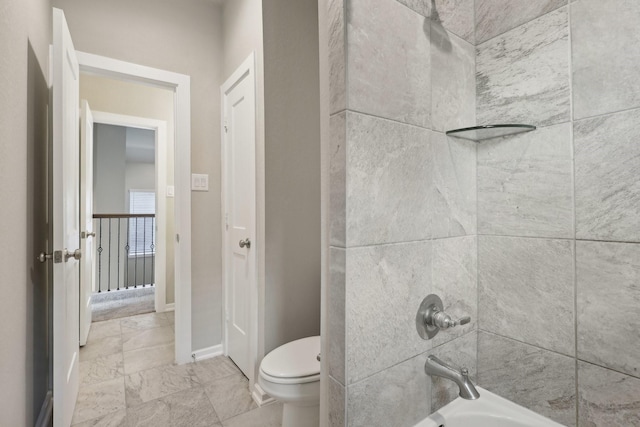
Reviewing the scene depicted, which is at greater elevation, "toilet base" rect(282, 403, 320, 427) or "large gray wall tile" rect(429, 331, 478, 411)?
"large gray wall tile" rect(429, 331, 478, 411)

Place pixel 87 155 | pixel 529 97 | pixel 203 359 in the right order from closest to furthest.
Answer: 1. pixel 529 97
2. pixel 203 359
3. pixel 87 155

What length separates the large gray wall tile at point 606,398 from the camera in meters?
0.83

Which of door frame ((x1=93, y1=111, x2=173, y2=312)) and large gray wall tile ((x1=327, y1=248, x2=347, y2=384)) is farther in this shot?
door frame ((x1=93, y1=111, x2=173, y2=312))

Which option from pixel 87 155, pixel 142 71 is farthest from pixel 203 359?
pixel 142 71

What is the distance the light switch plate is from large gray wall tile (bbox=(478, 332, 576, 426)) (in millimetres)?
2028

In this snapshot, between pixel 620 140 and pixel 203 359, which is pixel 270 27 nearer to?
pixel 620 140

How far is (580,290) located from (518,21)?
2.99 feet

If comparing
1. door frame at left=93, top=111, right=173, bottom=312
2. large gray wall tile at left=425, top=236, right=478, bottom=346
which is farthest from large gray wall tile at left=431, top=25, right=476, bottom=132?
door frame at left=93, top=111, right=173, bottom=312

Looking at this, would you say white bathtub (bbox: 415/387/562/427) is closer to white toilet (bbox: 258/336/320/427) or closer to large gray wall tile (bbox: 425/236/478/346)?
large gray wall tile (bbox: 425/236/478/346)

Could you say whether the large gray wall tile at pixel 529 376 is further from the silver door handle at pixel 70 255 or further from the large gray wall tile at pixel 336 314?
the silver door handle at pixel 70 255

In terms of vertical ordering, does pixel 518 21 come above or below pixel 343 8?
above

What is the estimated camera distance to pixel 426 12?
1.00 metres

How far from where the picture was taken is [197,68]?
234 centimetres

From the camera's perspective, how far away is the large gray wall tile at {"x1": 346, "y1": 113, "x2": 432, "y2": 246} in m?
0.82
